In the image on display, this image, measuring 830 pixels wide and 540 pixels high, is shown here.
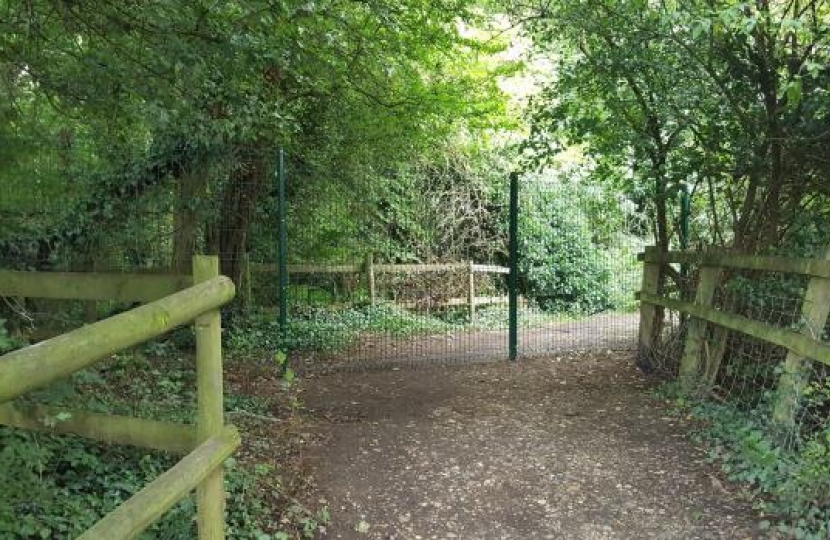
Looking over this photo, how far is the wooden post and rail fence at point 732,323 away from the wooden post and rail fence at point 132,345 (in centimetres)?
322

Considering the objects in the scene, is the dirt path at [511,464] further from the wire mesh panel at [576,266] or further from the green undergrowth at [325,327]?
the wire mesh panel at [576,266]

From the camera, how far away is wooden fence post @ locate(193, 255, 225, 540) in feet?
8.38

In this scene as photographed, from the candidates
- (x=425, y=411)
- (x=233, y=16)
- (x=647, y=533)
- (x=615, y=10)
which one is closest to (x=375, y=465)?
(x=425, y=411)

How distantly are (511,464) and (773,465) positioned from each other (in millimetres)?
1526

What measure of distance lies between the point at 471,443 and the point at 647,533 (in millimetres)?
1510

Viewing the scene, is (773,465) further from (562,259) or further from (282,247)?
(562,259)

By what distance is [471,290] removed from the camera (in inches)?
373

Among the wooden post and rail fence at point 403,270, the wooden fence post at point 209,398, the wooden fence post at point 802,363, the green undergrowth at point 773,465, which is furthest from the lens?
the wooden post and rail fence at point 403,270

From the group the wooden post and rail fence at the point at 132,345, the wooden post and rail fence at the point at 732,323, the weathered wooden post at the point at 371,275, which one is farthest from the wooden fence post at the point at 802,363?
the weathered wooden post at the point at 371,275

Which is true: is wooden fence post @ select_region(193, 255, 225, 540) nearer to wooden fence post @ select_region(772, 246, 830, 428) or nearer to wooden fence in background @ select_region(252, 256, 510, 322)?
wooden fence post @ select_region(772, 246, 830, 428)

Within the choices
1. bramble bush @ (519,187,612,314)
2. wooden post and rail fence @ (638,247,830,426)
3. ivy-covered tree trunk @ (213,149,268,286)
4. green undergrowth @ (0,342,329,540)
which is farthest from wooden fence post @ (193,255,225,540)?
bramble bush @ (519,187,612,314)

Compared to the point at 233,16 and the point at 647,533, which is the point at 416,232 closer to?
the point at 233,16

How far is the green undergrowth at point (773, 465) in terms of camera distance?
3406mm

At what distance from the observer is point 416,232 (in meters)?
9.29
